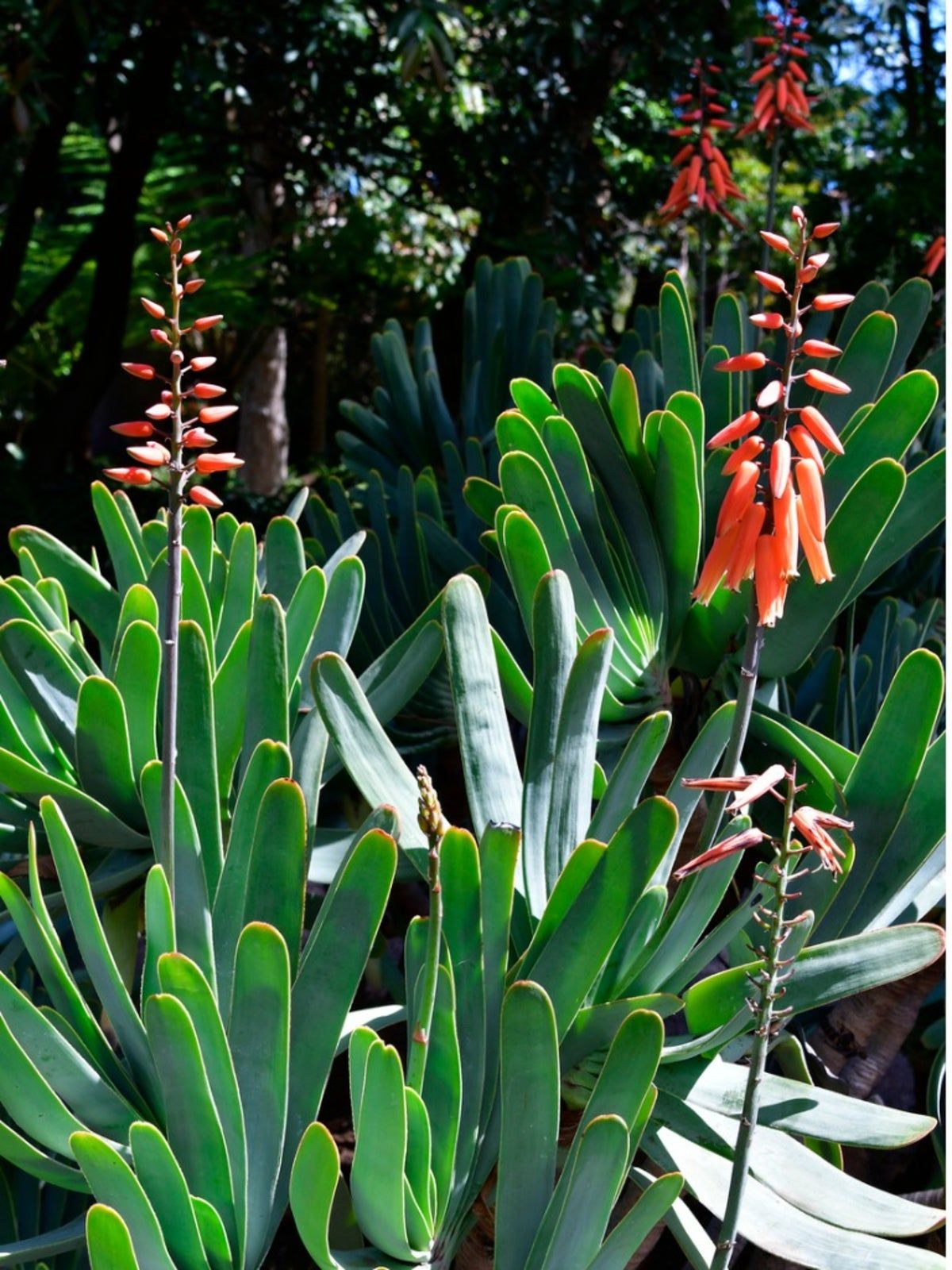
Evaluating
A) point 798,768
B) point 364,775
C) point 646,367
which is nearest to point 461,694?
point 364,775

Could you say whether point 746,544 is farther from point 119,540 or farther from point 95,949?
point 119,540

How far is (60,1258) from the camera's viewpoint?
1385 mm

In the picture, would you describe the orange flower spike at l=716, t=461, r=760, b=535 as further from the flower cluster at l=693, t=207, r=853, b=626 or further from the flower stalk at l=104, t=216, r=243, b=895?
the flower stalk at l=104, t=216, r=243, b=895

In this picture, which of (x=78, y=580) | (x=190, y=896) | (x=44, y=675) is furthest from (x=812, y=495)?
(x=78, y=580)

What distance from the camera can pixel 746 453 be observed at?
994mm

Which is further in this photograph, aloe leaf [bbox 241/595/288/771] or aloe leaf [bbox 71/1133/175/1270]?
aloe leaf [bbox 241/595/288/771]

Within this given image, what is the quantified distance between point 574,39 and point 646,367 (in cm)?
273

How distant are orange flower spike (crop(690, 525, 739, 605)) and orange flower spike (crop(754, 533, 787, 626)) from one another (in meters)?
0.04

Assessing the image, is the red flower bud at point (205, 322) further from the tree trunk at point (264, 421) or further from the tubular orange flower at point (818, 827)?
the tree trunk at point (264, 421)

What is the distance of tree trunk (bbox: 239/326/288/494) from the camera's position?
8.84 meters

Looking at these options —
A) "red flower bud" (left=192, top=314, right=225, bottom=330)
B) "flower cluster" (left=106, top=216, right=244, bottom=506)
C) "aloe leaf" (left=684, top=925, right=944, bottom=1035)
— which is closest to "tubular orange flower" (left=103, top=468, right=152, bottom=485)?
"flower cluster" (left=106, top=216, right=244, bottom=506)

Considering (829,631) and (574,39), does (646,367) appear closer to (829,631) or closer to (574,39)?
(829,631)

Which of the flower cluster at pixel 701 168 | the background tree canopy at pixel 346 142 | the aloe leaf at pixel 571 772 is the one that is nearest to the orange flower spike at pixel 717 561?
the aloe leaf at pixel 571 772

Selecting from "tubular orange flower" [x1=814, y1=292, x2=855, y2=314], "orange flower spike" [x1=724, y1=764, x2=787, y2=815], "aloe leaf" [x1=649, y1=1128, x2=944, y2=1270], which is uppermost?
"tubular orange flower" [x1=814, y1=292, x2=855, y2=314]
